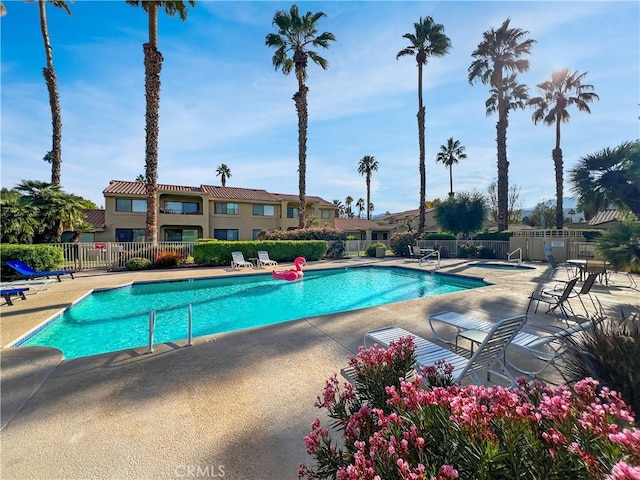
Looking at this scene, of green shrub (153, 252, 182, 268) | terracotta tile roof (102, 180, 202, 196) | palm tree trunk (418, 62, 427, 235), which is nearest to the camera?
green shrub (153, 252, 182, 268)

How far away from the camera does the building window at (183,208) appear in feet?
90.0

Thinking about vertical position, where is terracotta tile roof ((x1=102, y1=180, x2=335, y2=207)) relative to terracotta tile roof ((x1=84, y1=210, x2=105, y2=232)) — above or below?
above

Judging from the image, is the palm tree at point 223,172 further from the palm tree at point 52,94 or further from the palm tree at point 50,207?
the palm tree at point 50,207

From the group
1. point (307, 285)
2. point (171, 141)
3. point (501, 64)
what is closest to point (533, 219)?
point (501, 64)

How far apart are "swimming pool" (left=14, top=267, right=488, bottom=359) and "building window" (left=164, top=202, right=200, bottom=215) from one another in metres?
16.8

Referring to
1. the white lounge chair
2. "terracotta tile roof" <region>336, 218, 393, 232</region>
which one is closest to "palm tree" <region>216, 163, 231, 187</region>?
"terracotta tile roof" <region>336, 218, 393, 232</region>

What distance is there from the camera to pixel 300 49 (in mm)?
21609

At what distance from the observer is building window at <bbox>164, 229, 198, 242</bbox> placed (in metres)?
28.2

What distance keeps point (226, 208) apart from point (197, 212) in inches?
111

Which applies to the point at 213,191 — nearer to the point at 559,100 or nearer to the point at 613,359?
the point at 613,359

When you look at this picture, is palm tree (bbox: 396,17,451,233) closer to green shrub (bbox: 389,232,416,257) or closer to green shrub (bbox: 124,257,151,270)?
green shrub (bbox: 389,232,416,257)

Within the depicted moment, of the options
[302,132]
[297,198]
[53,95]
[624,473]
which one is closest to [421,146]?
[302,132]

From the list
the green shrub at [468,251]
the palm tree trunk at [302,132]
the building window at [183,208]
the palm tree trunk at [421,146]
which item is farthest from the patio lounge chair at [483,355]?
the building window at [183,208]

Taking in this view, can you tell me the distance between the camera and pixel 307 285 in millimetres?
13391
